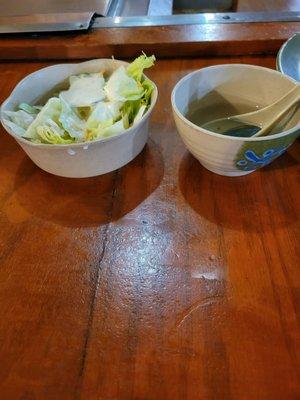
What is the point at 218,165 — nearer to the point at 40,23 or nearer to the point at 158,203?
the point at 158,203

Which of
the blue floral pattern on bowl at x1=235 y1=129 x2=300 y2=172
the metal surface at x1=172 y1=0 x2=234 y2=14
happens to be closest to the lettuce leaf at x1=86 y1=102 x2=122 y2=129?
the blue floral pattern on bowl at x1=235 y1=129 x2=300 y2=172

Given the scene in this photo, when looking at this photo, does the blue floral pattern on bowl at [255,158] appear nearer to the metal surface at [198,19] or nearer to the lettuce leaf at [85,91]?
the lettuce leaf at [85,91]

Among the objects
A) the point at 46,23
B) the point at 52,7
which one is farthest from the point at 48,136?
the point at 52,7

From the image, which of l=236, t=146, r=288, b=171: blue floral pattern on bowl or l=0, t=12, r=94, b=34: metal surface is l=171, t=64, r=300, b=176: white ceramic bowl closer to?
l=236, t=146, r=288, b=171: blue floral pattern on bowl

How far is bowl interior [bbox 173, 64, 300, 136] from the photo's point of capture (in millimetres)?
697

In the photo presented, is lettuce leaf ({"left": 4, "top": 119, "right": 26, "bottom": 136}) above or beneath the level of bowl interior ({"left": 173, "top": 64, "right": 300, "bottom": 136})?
beneath

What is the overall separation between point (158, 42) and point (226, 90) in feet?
1.29

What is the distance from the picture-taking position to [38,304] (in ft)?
1.69

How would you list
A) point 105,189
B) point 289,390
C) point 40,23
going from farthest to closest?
point 40,23 → point 105,189 → point 289,390

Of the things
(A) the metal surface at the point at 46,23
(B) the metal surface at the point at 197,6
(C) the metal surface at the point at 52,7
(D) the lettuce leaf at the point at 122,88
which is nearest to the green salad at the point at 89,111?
(D) the lettuce leaf at the point at 122,88

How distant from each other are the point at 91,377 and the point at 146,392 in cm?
7

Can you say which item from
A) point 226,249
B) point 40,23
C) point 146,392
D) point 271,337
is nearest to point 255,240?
point 226,249

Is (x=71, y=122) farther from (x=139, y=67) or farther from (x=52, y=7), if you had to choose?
(x=52, y=7)

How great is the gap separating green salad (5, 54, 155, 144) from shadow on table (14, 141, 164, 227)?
0.09 metres
